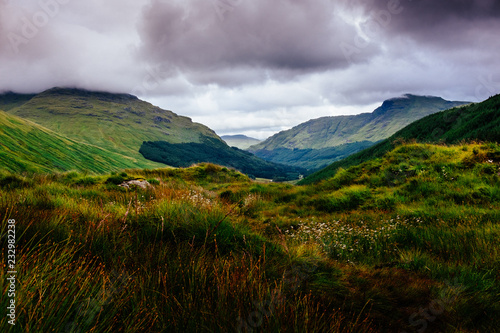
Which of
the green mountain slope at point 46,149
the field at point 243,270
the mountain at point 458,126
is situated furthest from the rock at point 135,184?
the green mountain slope at point 46,149

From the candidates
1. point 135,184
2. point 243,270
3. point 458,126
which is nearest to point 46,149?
point 135,184

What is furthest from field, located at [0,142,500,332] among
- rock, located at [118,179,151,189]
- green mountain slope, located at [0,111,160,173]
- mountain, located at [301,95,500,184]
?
green mountain slope, located at [0,111,160,173]

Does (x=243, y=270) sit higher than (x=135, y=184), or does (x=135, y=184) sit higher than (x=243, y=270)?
(x=135, y=184)

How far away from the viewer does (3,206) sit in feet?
12.0

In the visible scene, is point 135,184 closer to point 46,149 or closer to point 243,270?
point 243,270

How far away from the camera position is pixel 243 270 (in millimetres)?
2568

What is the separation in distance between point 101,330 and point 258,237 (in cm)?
268

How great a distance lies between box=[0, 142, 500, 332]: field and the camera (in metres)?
1.82

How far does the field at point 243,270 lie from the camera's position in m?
1.82

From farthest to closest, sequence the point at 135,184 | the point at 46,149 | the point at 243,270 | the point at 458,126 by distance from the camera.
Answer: the point at 458,126 → the point at 46,149 → the point at 135,184 → the point at 243,270

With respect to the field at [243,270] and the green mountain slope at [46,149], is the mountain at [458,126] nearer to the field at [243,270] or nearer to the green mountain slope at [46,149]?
the field at [243,270]

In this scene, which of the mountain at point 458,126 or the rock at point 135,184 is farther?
the mountain at point 458,126

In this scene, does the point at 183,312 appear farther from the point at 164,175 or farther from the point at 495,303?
the point at 164,175

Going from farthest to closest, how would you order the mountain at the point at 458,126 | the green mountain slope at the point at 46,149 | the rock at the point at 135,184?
the mountain at the point at 458,126 < the green mountain slope at the point at 46,149 < the rock at the point at 135,184
